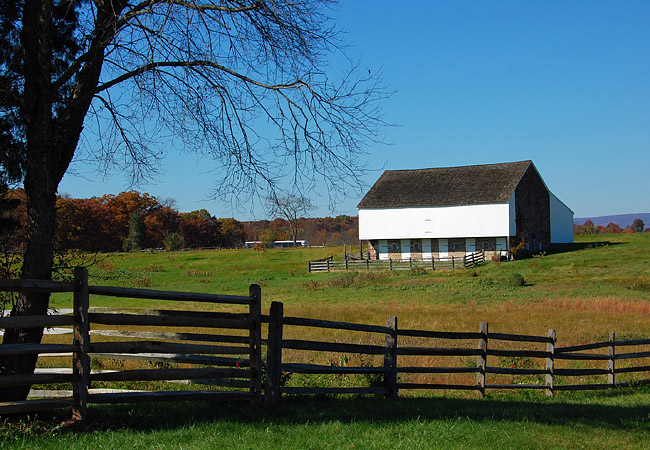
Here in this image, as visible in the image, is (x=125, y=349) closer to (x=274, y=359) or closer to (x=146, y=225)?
(x=274, y=359)

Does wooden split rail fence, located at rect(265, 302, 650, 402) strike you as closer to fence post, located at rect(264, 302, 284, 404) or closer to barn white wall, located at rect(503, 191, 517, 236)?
fence post, located at rect(264, 302, 284, 404)

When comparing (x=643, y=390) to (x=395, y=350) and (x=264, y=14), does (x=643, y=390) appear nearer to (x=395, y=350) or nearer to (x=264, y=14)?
(x=395, y=350)

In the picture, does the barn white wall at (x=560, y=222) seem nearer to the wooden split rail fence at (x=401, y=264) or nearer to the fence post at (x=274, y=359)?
the wooden split rail fence at (x=401, y=264)

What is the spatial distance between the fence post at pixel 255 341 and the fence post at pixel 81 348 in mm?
2221

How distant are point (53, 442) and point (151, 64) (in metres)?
4.46

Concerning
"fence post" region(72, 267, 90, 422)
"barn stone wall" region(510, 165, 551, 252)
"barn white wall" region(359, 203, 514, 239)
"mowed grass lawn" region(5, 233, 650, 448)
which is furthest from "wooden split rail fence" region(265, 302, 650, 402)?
"barn stone wall" region(510, 165, 551, 252)

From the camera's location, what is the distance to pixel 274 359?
8.53 metres

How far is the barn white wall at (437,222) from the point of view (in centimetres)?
5875

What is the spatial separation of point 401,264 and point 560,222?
2882 centimetres

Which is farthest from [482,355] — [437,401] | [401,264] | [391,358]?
[401,264]

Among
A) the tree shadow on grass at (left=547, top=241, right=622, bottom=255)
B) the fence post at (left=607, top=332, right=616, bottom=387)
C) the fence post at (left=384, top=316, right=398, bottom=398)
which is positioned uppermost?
the tree shadow on grass at (left=547, top=241, right=622, bottom=255)

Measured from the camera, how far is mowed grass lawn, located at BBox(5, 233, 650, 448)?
6508 mm

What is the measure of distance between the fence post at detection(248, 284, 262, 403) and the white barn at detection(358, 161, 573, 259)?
2079 inches

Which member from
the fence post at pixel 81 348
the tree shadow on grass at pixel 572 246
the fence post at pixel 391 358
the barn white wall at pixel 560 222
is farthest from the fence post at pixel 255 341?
the barn white wall at pixel 560 222
